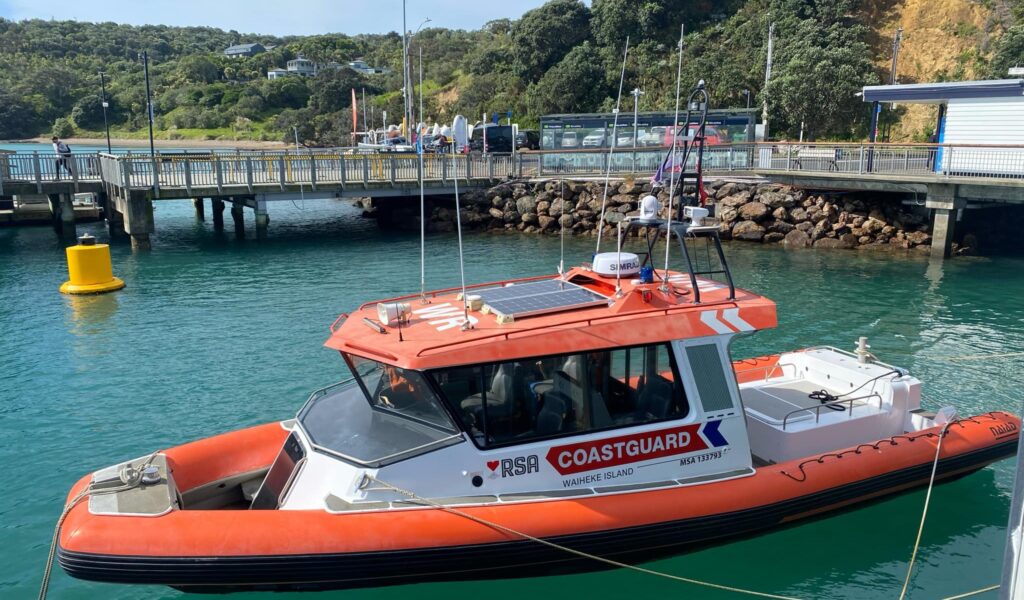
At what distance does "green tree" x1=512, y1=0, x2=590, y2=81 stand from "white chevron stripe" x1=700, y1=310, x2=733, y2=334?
60.2 meters

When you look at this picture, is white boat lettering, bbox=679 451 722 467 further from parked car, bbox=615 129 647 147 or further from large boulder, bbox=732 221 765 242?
parked car, bbox=615 129 647 147

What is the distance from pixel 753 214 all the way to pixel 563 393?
2193cm

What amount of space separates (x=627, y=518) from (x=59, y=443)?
863cm

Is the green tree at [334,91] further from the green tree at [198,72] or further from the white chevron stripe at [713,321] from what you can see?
the white chevron stripe at [713,321]

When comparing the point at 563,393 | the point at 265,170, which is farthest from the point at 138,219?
the point at 563,393

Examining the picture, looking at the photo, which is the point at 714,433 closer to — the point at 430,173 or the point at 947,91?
the point at 947,91

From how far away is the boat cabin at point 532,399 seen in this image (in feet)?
23.1

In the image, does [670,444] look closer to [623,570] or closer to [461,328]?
[623,570]

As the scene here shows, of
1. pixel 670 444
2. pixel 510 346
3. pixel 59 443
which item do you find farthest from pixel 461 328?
pixel 59 443

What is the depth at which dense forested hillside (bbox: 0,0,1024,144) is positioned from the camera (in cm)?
4316

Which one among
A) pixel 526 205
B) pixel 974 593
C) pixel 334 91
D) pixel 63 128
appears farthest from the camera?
pixel 63 128

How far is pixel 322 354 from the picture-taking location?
15156mm

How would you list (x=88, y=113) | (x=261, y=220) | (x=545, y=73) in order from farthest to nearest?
(x=88, y=113)
(x=545, y=73)
(x=261, y=220)

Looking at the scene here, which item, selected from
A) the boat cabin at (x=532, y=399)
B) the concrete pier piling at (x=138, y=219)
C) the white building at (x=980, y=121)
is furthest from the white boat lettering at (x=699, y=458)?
the concrete pier piling at (x=138, y=219)
